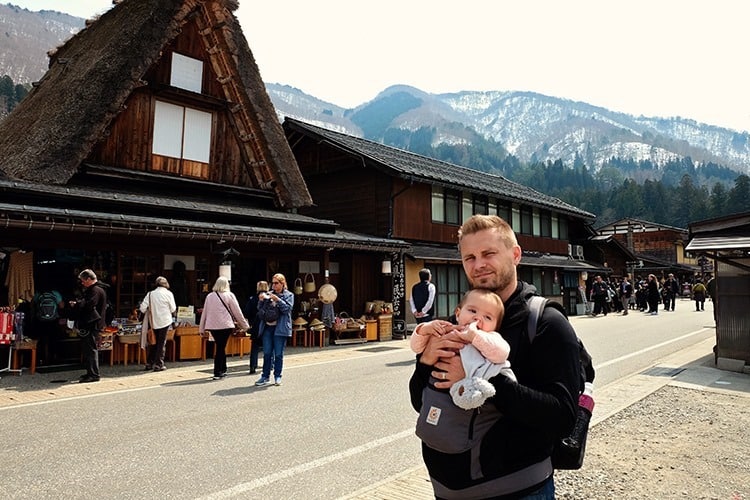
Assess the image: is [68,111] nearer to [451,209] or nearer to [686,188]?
[451,209]

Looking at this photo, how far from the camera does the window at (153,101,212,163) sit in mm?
14344

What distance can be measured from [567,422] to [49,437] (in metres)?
5.80

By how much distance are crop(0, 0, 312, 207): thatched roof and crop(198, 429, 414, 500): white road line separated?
1005 centimetres

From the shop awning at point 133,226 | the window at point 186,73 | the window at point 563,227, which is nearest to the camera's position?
the shop awning at point 133,226

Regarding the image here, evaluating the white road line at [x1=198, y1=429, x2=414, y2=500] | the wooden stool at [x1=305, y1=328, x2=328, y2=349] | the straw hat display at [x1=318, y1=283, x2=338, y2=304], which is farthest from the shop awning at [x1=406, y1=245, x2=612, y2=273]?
the white road line at [x1=198, y1=429, x2=414, y2=500]

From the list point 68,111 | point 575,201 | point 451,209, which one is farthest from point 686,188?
point 68,111

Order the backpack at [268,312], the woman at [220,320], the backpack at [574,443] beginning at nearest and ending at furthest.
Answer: the backpack at [574,443] → the backpack at [268,312] → the woman at [220,320]

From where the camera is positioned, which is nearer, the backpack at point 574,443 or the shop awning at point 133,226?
the backpack at point 574,443

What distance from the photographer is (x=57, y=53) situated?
19.5 m

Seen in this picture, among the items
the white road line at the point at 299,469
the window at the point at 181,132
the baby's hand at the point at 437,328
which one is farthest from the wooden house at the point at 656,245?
the baby's hand at the point at 437,328

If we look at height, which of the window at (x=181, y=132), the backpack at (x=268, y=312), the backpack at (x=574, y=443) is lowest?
the backpack at (x=574, y=443)

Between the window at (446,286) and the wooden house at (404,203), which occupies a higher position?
the wooden house at (404,203)

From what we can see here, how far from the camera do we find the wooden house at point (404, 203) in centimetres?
1859

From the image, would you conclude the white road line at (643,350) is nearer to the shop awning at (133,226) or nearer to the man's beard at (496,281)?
the shop awning at (133,226)
